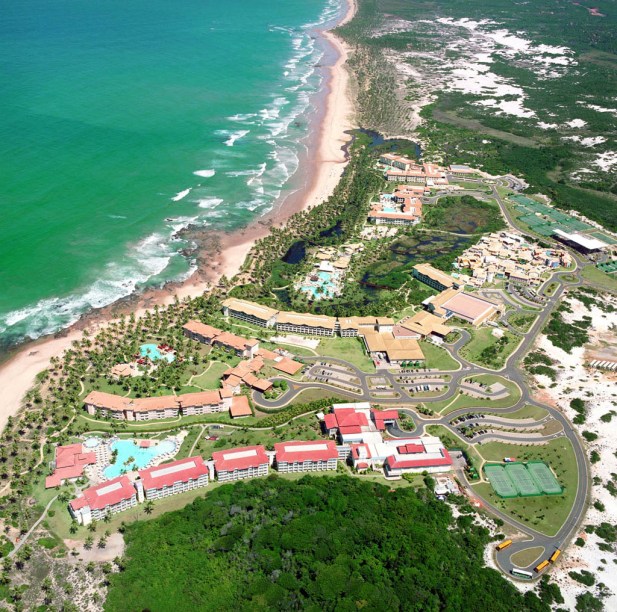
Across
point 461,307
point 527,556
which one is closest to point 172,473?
point 527,556

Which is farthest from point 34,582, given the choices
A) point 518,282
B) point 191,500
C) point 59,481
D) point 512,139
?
point 512,139

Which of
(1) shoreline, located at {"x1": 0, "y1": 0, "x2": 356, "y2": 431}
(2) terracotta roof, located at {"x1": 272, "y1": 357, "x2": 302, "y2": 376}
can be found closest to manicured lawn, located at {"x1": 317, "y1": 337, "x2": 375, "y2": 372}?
A: (2) terracotta roof, located at {"x1": 272, "y1": 357, "x2": 302, "y2": 376}

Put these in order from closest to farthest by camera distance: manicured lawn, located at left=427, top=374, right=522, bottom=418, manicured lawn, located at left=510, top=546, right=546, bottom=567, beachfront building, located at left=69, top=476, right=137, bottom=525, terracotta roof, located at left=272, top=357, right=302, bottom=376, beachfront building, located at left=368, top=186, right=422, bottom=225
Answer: manicured lawn, located at left=510, top=546, right=546, bottom=567, beachfront building, located at left=69, top=476, right=137, bottom=525, manicured lawn, located at left=427, top=374, right=522, bottom=418, terracotta roof, located at left=272, top=357, right=302, bottom=376, beachfront building, located at left=368, top=186, right=422, bottom=225

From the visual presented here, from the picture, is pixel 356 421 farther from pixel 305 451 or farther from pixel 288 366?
pixel 288 366

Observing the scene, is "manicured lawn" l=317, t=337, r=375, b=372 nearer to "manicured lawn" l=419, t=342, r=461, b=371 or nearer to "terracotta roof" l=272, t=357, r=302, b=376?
"terracotta roof" l=272, t=357, r=302, b=376

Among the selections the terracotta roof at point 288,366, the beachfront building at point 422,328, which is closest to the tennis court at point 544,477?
the beachfront building at point 422,328

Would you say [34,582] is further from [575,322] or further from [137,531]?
[575,322]

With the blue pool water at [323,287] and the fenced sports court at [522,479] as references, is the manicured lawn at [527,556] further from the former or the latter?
the blue pool water at [323,287]
